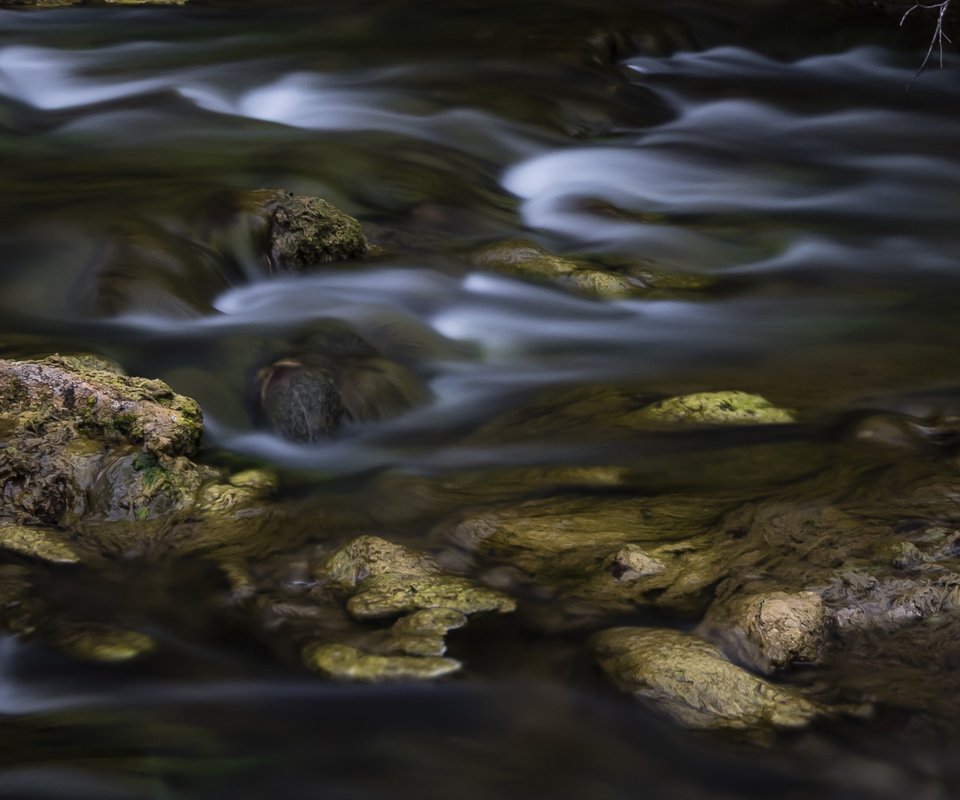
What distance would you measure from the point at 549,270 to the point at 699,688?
3880mm

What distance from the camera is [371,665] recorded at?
9.90 ft

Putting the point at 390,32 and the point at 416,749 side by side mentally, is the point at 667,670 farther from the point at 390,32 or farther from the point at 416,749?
the point at 390,32

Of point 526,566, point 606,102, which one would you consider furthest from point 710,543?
point 606,102

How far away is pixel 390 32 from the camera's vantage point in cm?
1082

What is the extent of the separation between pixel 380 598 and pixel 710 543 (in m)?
1.00

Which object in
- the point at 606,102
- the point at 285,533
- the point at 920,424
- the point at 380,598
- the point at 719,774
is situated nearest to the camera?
the point at 719,774

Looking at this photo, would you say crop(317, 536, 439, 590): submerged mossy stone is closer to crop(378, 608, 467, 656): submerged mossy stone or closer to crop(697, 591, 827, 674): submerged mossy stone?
crop(378, 608, 467, 656): submerged mossy stone

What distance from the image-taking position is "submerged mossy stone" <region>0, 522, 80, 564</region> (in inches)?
140

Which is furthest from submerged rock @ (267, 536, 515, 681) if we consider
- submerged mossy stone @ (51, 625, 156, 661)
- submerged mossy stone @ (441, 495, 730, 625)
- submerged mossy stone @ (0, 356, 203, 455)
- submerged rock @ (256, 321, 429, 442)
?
submerged rock @ (256, 321, 429, 442)

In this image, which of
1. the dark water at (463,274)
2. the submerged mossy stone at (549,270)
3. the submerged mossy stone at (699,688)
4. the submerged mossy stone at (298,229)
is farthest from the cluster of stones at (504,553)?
the submerged mossy stone at (549,270)

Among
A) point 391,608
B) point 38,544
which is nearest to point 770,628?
point 391,608

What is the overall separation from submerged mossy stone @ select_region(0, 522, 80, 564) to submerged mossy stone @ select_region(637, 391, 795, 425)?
2134mm

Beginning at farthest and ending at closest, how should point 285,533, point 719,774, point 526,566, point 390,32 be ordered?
point 390,32 → point 285,533 → point 526,566 → point 719,774

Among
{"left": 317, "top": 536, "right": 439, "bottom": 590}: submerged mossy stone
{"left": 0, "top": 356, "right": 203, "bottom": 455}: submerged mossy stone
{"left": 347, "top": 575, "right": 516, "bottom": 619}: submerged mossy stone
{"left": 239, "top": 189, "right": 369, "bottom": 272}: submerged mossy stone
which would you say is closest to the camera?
{"left": 347, "top": 575, "right": 516, "bottom": 619}: submerged mossy stone
